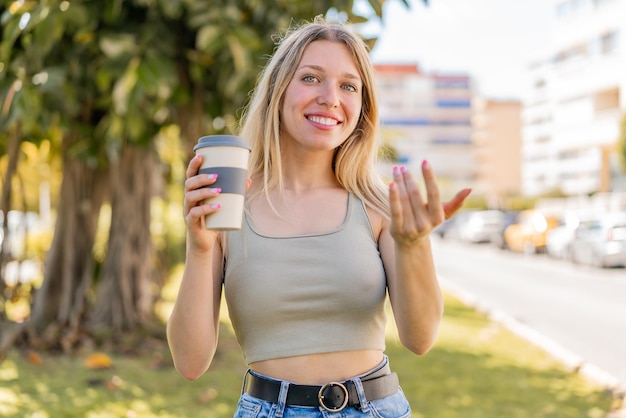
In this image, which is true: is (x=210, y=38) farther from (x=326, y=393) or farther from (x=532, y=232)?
(x=532, y=232)

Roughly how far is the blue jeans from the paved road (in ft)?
16.5

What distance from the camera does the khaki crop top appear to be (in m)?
1.98

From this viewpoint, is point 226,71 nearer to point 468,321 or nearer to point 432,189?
point 432,189

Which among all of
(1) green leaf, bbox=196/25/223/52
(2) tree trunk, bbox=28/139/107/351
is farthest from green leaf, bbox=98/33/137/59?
(2) tree trunk, bbox=28/139/107/351

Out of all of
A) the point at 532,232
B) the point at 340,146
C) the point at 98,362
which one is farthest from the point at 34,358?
the point at 532,232

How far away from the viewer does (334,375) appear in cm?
198

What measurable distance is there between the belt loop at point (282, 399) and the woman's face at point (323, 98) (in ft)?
1.98

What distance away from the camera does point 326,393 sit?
1.94 meters

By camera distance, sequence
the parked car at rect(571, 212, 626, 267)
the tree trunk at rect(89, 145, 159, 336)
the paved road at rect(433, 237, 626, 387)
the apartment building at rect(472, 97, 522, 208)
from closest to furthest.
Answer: the tree trunk at rect(89, 145, 159, 336)
the paved road at rect(433, 237, 626, 387)
the parked car at rect(571, 212, 626, 267)
the apartment building at rect(472, 97, 522, 208)

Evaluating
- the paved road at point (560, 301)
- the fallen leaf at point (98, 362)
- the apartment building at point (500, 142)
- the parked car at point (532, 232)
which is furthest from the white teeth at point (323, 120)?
the apartment building at point (500, 142)

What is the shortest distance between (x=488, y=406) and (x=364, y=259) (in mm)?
4136

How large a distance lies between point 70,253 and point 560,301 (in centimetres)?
847

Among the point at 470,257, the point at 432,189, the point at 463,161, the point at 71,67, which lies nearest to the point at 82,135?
the point at 71,67

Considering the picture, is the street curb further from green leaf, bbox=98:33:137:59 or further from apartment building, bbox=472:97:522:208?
apartment building, bbox=472:97:522:208
